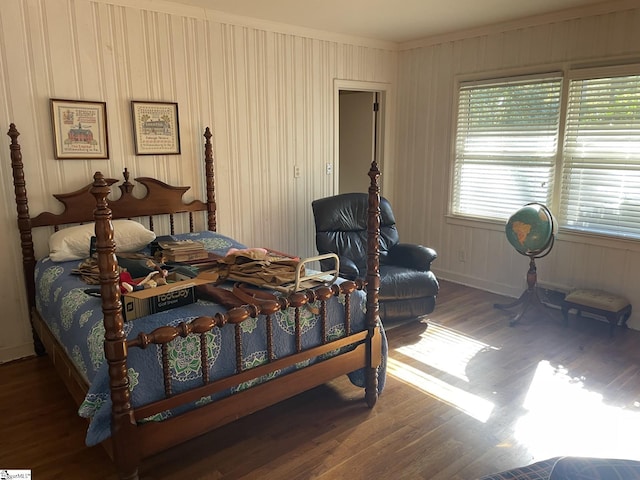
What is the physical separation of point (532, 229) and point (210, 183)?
8.85ft

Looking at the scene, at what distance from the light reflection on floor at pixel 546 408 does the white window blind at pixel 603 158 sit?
4.75 ft

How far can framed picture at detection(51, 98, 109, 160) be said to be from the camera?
327cm

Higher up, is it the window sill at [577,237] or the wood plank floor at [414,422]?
the window sill at [577,237]

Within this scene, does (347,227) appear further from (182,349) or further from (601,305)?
(182,349)

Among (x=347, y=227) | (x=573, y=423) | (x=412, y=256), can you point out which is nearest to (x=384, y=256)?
(x=412, y=256)

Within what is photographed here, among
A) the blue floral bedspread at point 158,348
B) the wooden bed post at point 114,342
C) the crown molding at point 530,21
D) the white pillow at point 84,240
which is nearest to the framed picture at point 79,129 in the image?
the white pillow at point 84,240

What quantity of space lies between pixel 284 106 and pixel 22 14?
213cm

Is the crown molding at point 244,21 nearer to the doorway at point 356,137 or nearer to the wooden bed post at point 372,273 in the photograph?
the doorway at point 356,137

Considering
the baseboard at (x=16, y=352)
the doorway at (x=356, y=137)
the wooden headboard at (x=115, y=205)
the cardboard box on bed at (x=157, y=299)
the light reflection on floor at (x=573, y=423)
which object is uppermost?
the doorway at (x=356, y=137)

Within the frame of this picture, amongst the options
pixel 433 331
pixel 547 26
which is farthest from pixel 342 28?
pixel 433 331

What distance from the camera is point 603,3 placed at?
3.66 meters

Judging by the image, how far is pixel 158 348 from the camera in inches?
77.0

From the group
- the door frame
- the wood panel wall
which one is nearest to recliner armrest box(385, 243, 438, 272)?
the wood panel wall

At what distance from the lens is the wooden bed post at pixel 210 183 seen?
A: 12.9 feet
